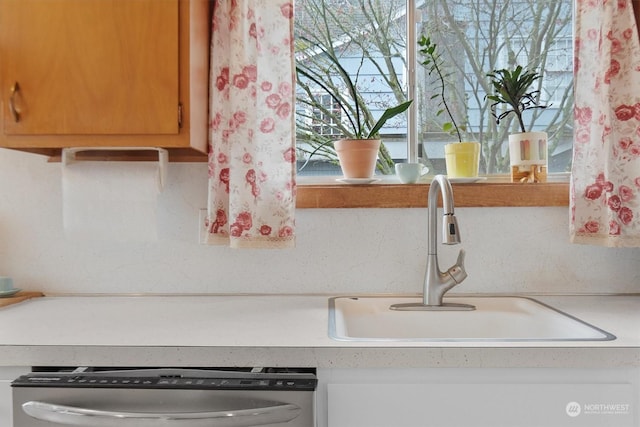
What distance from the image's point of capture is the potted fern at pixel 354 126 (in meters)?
1.64

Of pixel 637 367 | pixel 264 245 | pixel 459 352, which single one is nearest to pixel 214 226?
pixel 264 245

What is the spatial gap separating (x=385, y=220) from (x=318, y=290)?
30cm

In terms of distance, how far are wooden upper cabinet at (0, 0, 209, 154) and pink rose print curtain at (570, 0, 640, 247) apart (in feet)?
3.71

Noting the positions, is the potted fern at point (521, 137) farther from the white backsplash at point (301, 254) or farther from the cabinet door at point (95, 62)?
the cabinet door at point (95, 62)

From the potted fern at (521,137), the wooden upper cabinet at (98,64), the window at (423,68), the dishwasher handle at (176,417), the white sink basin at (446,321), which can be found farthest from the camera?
the window at (423,68)

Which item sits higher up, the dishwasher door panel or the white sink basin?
the white sink basin

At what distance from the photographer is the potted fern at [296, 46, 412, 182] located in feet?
5.40

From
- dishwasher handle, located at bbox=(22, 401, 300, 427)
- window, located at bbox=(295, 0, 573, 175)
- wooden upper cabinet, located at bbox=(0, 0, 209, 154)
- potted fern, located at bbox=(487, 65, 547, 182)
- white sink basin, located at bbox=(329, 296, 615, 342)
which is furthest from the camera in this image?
window, located at bbox=(295, 0, 573, 175)

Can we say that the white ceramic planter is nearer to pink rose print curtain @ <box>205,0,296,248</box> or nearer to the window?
the window

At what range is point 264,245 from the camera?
1.53m

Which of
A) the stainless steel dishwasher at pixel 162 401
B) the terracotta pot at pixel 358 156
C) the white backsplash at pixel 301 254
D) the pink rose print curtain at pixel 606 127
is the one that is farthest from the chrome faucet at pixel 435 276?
the stainless steel dishwasher at pixel 162 401

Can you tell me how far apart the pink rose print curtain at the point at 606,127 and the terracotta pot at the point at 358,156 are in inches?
23.2

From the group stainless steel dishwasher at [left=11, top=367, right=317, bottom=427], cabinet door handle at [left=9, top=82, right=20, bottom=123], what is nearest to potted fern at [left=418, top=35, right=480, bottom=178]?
stainless steel dishwasher at [left=11, top=367, right=317, bottom=427]

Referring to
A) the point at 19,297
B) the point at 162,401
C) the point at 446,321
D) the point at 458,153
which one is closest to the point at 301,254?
the point at 446,321
